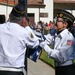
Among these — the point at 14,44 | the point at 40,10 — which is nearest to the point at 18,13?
the point at 14,44

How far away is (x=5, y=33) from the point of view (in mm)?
4781

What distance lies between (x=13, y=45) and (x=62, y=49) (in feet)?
3.37

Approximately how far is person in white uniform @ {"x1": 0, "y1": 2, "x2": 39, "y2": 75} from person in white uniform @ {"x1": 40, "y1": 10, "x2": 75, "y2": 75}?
0.68 metres

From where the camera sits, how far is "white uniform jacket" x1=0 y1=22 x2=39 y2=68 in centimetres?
470

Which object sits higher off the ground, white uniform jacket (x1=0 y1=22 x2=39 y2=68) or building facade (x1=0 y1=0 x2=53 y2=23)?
white uniform jacket (x1=0 y1=22 x2=39 y2=68)

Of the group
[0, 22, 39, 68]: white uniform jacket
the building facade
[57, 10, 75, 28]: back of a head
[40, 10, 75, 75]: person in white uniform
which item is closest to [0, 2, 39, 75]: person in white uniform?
[0, 22, 39, 68]: white uniform jacket

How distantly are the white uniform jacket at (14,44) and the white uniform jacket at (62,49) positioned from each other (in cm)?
67

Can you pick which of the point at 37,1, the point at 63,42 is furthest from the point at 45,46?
the point at 37,1

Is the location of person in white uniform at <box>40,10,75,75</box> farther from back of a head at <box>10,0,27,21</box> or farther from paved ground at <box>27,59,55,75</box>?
paved ground at <box>27,59,55,75</box>

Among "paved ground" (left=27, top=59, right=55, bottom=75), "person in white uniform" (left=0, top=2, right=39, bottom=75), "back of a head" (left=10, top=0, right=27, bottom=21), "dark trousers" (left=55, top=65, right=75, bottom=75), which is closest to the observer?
"person in white uniform" (left=0, top=2, right=39, bottom=75)

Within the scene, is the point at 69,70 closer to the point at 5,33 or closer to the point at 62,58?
the point at 62,58

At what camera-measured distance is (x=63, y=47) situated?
550 centimetres

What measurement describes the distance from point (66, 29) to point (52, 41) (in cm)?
40

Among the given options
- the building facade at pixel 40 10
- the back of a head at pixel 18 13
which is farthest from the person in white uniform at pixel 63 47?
the building facade at pixel 40 10
